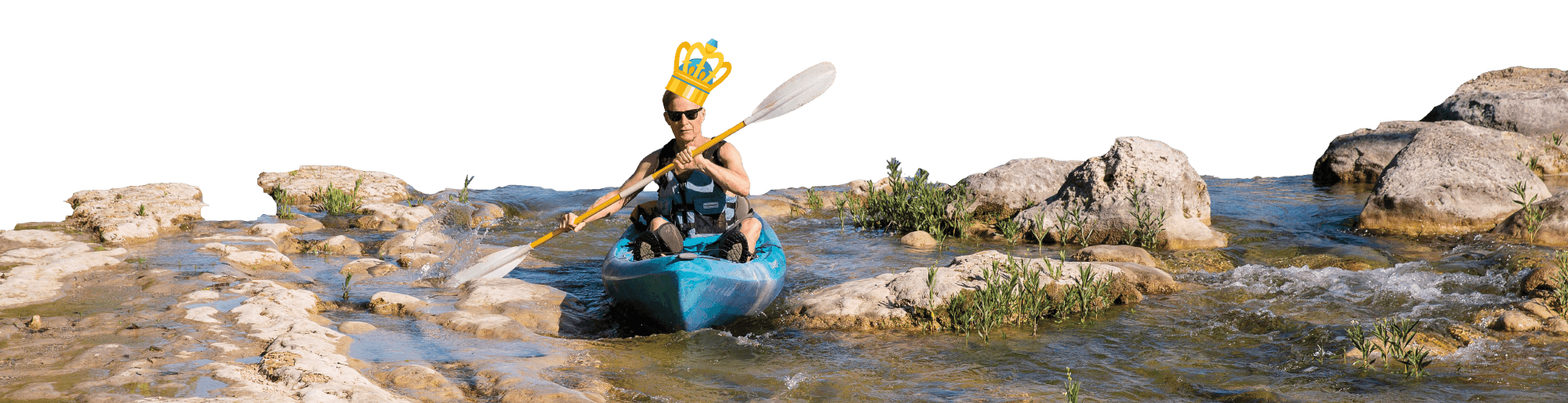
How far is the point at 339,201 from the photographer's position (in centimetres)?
1070

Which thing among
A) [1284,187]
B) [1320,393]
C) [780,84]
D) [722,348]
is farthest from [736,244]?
[1284,187]

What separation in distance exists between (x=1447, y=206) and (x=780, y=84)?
591 cm

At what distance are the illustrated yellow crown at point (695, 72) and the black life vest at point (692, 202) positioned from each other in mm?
465

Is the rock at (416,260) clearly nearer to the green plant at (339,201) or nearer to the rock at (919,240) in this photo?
the green plant at (339,201)

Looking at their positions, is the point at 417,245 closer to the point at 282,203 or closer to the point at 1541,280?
the point at 282,203

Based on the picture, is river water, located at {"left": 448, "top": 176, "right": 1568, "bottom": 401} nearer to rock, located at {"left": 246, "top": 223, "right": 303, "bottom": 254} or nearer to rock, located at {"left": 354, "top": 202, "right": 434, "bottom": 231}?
rock, located at {"left": 246, "top": 223, "right": 303, "bottom": 254}

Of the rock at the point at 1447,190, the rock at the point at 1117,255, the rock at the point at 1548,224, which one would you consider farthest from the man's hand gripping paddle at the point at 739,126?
the rock at the point at 1548,224

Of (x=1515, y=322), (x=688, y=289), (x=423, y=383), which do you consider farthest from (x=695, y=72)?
(x=1515, y=322)

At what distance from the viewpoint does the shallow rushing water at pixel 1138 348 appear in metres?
4.83

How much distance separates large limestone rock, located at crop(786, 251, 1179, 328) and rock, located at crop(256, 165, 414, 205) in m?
6.85

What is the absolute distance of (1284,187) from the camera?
40.4 ft

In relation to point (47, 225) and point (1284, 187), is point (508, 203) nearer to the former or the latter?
point (47, 225)

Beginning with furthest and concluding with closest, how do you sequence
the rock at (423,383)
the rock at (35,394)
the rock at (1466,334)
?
1. the rock at (1466,334)
2. the rock at (423,383)
3. the rock at (35,394)

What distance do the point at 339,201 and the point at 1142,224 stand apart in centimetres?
793
